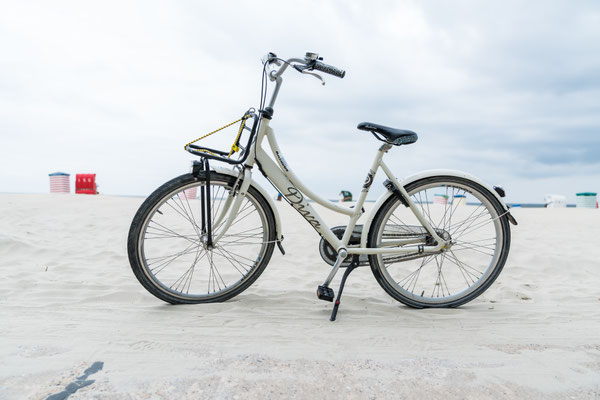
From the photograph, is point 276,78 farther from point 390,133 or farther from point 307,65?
point 390,133

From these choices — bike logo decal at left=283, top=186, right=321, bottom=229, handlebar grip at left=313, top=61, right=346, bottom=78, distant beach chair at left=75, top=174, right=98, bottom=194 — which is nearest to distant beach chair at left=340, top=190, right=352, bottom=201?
distant beach chair at left=75, top=174, right=98, bottom=194

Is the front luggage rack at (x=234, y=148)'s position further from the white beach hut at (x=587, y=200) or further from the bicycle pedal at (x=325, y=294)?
the white beach hut at (x=587, y=200)

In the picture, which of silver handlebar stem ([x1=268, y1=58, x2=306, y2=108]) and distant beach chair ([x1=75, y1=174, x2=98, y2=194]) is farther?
distant beach chair ([x1=75, y1=174, x2=98, y2=194])

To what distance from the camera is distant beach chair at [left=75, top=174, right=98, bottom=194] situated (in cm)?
1382

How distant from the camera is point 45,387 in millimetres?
1579

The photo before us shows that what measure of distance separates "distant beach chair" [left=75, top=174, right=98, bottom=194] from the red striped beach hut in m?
0.30

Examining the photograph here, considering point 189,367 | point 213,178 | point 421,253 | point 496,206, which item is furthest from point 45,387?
point 496,206

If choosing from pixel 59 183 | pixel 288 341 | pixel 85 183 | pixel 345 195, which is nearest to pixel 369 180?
pixel 288 341

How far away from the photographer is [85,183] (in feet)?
45.4

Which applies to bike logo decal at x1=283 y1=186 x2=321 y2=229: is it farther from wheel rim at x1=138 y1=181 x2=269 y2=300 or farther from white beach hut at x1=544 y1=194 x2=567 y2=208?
white beach hut at x1=544 y1=194 x2=567 y2=208

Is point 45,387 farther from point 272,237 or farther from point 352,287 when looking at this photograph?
point 352,287

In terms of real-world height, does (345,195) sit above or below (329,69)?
below

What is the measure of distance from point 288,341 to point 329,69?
1.77 m

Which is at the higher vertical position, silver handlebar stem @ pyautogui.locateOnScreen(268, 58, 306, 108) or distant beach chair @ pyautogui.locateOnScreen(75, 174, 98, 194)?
distant beach chair @ pyautogui.locateOnScreen(75, 174, 98, 194)
